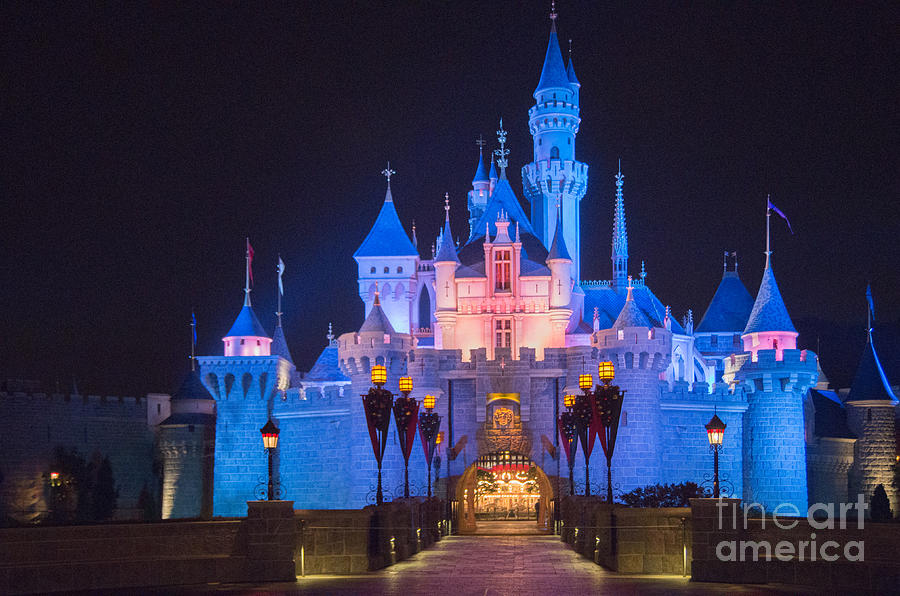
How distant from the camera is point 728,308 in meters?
64.6

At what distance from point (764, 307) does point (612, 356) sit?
831 centimetres

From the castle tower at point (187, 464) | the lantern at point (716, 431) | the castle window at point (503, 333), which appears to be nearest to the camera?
the lantern at point (716, 431)

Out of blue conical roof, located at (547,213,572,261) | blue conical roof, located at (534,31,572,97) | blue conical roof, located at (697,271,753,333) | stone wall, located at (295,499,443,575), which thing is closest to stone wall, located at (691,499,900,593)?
stone wall, located at (295,499,443,575)

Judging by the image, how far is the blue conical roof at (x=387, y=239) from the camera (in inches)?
2334

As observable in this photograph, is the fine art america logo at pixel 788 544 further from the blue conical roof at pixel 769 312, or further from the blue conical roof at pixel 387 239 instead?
the blue conical roof at pixel 387 239

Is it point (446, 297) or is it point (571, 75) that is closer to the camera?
point (446, 297)

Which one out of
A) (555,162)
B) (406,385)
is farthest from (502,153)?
(406,385)

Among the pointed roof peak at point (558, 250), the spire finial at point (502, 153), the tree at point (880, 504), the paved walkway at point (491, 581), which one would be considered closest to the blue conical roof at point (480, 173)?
the spire finial at point (502, 153)

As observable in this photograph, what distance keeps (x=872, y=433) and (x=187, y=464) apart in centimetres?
2969

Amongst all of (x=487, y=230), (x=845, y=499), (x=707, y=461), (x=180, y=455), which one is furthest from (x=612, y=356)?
(x=180, y=455)

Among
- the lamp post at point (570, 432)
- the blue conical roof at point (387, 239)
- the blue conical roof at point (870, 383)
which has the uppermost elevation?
the blue conical roof at point (387, 239)

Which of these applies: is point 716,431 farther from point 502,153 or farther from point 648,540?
point 502,153

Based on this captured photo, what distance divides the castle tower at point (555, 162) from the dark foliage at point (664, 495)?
18909mm

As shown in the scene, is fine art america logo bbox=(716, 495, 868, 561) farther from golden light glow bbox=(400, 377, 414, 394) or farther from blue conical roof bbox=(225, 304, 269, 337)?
blue conical roof bbox=(225, 304, 269, 337)
